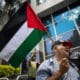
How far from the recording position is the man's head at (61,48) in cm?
455

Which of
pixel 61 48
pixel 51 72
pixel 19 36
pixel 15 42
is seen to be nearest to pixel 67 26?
pixel 19 36

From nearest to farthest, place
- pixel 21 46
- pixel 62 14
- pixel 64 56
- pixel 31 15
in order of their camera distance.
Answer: pixel 64 56 < pixel 31 15 < pixel 21 46 < pixel 62 14

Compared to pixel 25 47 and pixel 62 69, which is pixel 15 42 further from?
pixel 62 69

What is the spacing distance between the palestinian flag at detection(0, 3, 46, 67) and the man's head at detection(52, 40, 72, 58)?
1.02 meters

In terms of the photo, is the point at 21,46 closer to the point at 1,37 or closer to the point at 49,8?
the point at 1,37

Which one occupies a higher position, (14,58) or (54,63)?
(54,63)

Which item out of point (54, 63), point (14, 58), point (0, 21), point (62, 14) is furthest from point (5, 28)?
point (0, 21)

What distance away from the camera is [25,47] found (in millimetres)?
6320

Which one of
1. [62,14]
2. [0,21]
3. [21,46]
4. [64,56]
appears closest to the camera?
[64,56]

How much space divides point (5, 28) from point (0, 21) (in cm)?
1789

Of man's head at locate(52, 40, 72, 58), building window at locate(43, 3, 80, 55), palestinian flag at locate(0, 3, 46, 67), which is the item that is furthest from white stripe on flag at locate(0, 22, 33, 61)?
building window at locate(43, 3, 80, 55)

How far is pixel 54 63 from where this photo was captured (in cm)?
458

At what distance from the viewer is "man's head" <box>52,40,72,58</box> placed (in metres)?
4.55

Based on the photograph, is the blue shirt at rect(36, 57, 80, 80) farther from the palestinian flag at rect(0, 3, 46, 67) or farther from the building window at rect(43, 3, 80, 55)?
the building window at rect(43, 3, 80, 55)
